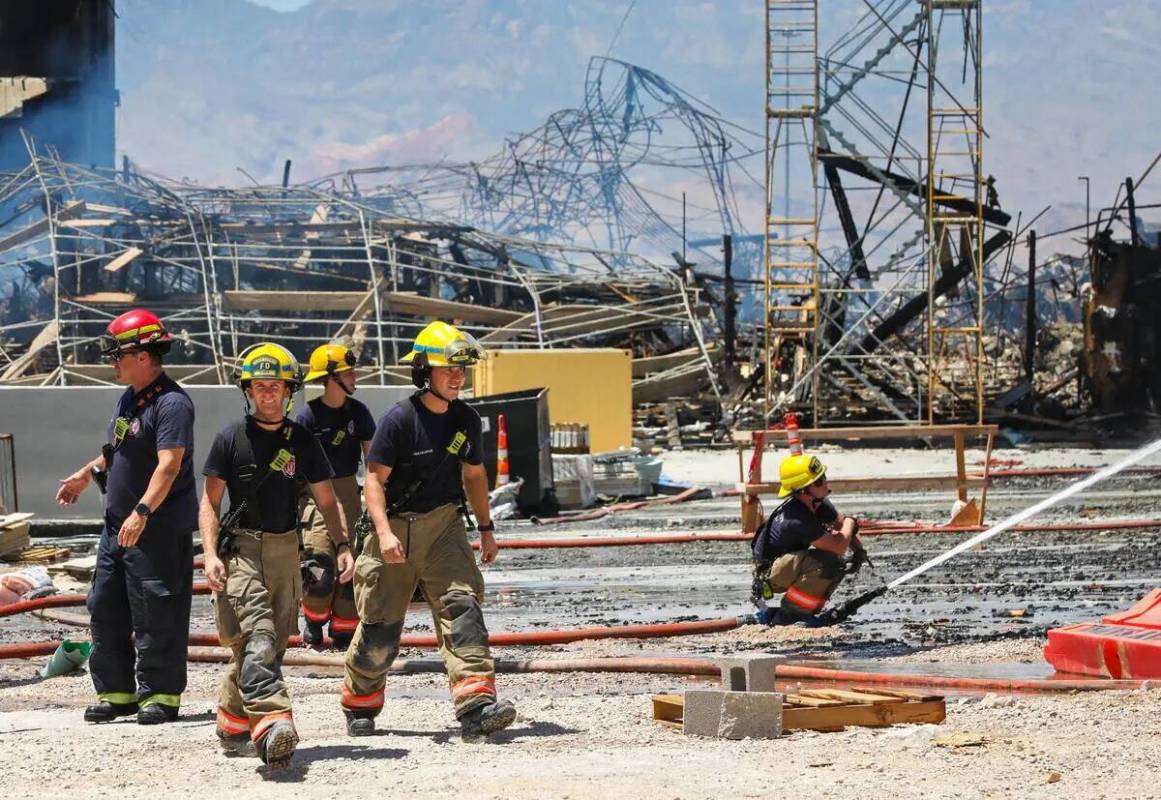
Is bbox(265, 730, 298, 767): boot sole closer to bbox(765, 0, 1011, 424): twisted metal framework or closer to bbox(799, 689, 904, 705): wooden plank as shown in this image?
bbox(799, 689, 904, 705): wooden plank

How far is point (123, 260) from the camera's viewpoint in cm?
3506

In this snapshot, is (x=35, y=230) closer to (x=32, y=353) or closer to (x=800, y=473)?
(x=32, y=353)

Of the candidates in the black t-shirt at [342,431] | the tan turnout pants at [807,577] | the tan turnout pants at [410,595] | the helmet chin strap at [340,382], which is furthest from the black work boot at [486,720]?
the tan turnout pants at [807,577]

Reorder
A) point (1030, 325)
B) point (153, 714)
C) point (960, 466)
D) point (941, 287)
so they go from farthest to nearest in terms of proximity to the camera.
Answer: point (1030, 325), point (941, 287), point (960, 466), point (153, 714)

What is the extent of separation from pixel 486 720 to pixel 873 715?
160 cm

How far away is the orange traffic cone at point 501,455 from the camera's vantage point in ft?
60.8

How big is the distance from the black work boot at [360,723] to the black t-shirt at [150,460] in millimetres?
1254

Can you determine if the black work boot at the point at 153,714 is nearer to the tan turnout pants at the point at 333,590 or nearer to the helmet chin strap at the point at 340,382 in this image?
the tan turnout pants at the point at 333,590

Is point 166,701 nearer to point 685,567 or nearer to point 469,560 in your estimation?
point 469,560

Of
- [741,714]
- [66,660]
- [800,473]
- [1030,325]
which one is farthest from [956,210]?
[741,714]

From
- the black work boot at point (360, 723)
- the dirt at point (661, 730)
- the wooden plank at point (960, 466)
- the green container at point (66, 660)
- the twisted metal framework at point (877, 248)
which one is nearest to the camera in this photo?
the dirt at point (661, 730)

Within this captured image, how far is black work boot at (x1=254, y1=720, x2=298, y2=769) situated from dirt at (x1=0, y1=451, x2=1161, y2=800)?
64mm

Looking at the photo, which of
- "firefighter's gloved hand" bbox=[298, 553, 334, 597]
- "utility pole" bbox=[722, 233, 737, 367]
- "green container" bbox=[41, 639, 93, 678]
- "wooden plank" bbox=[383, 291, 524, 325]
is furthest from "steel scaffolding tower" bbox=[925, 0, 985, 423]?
"green container" bbox=[41, 639, 93, 678]

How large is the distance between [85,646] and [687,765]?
442 centimetres
